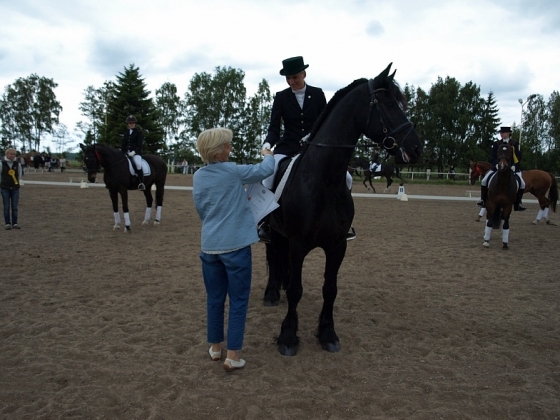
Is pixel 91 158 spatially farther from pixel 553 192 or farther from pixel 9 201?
pixel 553 192

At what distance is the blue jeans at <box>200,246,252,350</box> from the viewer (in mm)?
3598

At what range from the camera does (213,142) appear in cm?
348

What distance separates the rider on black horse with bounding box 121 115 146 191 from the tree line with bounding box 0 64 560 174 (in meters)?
38.0

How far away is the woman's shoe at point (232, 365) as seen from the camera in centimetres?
365

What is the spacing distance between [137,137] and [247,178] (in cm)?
909

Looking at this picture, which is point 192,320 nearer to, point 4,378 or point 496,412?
point 4,378

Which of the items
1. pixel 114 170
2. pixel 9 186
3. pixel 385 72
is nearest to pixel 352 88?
pixel 385 72

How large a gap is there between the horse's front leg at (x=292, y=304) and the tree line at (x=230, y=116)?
4687 cm

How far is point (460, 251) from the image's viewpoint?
926cm

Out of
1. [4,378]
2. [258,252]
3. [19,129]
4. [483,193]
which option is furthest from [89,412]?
[19,129]

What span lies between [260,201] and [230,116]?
5648 cm

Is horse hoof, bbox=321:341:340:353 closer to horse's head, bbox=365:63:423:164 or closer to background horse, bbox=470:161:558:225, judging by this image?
horse's head, bbox=365:63:423:164

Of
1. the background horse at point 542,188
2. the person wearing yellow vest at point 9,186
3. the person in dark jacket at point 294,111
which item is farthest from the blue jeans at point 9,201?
the background horse at point 542,188

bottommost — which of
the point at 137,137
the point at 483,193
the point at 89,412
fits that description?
the point at 89,412
